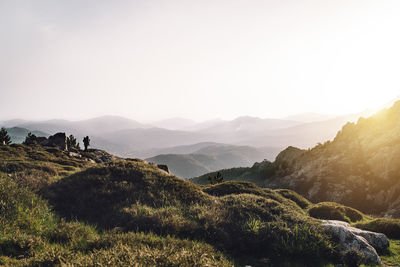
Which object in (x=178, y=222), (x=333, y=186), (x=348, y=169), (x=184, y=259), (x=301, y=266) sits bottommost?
(x=333, y=186)

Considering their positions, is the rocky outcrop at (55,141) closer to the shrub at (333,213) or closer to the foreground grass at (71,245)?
the foreground grass at (71,245)

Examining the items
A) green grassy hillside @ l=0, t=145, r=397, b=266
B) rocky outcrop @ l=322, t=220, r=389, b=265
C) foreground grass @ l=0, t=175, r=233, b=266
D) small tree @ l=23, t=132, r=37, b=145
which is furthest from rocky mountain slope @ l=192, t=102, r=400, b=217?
small tree @ l=23, t=132, r=37, b=145

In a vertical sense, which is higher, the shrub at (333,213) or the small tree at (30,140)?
the small tree at (30,140)

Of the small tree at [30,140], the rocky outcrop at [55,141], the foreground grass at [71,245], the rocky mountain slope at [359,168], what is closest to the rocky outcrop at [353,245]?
the foreground grass at [71,245]

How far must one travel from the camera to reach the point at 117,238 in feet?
27.8

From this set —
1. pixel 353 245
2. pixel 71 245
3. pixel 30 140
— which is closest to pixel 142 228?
pixel 71 245

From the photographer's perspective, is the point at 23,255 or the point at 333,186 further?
the point at 333,186

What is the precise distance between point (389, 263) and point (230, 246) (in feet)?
27.6

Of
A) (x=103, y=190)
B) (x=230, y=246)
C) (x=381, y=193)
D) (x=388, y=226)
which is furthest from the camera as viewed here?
(x=381, y=193)

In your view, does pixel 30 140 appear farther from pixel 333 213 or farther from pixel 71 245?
pixel 333 213

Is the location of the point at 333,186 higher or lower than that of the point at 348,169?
lower

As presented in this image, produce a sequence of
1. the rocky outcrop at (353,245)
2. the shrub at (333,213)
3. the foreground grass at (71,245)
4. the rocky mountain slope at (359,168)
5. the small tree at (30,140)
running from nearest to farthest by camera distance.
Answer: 1. the foreground grass at (71,245)
2. the rocky outcrop at (353,245)
3. the shrub at (333,213)
4. the rocky mountain slope at (359,168)
5. the small tree at (30,140)

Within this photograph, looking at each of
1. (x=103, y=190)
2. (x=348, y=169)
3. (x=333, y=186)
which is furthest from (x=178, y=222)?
(x=348, y=169)

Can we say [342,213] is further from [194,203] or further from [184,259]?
[184,259]
